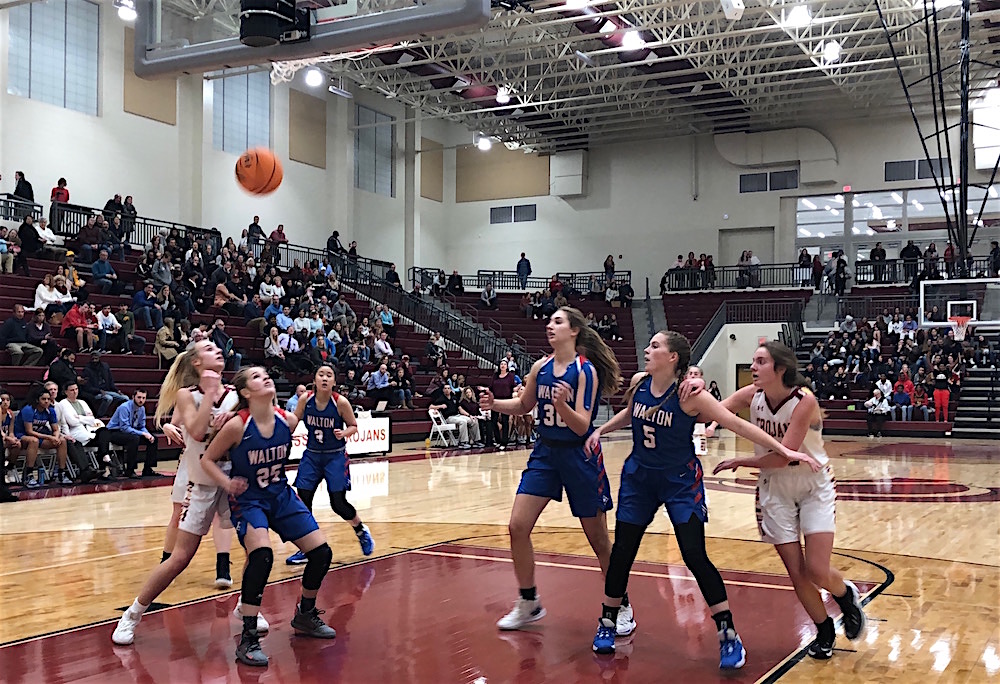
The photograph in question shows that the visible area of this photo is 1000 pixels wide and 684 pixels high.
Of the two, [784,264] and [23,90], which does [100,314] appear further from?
[784,264]

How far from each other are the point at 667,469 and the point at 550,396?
32.3 inches

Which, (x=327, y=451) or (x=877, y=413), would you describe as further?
(x=877, y=413)

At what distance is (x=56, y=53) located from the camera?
2245 cm

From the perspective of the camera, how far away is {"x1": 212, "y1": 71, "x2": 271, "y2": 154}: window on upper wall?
26.9 meters

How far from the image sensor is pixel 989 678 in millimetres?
4492

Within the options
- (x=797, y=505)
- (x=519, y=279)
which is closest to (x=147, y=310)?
(x=797, y=505)

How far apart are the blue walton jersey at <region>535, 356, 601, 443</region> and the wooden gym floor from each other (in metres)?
1.06

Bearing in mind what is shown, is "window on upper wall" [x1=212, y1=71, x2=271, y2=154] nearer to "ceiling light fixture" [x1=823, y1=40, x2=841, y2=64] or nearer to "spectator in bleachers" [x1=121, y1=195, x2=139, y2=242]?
"spectator in bleachers" [x1=121, y1=195, x2=139, y2=242]

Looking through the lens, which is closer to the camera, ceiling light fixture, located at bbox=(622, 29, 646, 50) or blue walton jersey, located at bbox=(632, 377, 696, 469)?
blue walton jersey, located at bbox=(632, 377, 696, 469)

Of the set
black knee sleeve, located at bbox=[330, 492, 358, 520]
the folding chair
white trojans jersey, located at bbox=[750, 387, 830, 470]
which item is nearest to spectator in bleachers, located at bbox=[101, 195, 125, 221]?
the folding chair

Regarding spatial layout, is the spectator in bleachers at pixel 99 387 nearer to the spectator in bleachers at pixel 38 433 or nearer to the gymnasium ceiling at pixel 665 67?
the spectator in bleachers at pixel 38 433

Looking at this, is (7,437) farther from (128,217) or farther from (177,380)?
(128,217)

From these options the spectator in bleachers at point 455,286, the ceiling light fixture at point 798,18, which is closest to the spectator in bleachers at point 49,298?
the ceiling light fixture at point 798,18

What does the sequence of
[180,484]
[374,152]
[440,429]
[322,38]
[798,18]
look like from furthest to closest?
[374,152] < [798,18] < [440,429] < [322,38] < [180,484]
